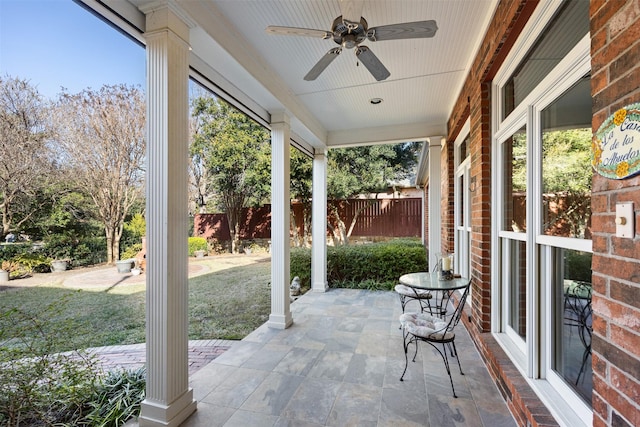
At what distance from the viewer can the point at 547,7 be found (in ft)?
5.53

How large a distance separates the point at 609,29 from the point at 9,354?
3.53m

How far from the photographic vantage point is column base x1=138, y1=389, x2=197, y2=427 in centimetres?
190

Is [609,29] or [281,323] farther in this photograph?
[281,323]

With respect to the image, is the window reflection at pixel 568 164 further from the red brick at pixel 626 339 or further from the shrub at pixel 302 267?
the shrub at pixel 302 267

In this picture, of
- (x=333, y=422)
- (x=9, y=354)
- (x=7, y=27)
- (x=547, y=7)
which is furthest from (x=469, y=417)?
(x=7, y=27)

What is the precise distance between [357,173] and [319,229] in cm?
498

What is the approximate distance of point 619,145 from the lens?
38.8 inches

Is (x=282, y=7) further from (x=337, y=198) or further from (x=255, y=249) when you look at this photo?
(x=255, y=249)

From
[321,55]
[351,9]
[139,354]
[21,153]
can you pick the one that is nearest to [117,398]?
[139,354]

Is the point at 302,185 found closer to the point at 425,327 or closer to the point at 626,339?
the point at 425,327

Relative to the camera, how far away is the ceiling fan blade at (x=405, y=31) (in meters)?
1.89

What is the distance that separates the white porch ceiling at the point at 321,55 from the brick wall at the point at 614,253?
60.2 inches

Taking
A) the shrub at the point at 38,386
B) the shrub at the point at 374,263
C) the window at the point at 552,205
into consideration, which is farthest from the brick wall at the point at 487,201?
the shrub at the point at 38,386

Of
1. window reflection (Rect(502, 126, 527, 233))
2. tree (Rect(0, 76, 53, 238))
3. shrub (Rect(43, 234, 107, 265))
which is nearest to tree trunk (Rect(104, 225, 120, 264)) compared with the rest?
shrub (Rect(43, 234, 107, 265))
